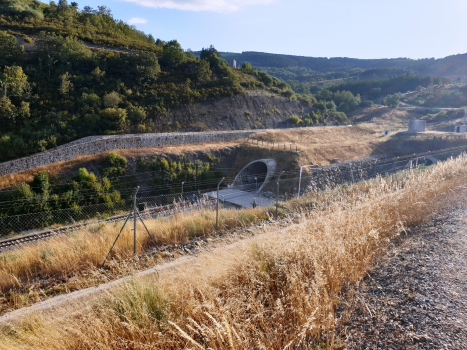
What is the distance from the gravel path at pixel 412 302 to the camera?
Answer: 2863mm

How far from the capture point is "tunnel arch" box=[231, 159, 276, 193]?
88.0 feet

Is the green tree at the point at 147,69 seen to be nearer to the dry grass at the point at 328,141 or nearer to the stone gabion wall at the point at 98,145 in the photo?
the stone gabion wall at the point at 98,145

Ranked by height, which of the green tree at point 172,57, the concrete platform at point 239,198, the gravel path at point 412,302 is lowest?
the concrete platform at point 239,198

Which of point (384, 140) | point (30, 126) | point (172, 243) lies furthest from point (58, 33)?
point (384, 140)

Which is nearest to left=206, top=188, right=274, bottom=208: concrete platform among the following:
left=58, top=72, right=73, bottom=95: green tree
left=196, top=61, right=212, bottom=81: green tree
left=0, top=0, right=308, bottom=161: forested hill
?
left=0, top=0, right=308, bottom=161: forested hill

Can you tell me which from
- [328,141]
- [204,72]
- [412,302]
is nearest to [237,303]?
[412,302]

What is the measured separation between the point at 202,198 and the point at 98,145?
39.3ft

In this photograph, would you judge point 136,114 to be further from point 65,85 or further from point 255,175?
point 255,175

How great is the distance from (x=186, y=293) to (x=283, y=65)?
684ft

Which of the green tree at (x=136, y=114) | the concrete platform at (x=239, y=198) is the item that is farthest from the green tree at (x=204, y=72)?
the concrete platform at (x=239, y=198)

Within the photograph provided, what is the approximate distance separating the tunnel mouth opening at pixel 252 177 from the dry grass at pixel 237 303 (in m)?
21.7

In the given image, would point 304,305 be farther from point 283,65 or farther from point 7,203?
point 283,65

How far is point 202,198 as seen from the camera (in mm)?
19922

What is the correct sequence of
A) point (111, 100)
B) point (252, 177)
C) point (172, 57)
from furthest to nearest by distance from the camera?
point (172, 57), point (111, 100), point (252, 177)
